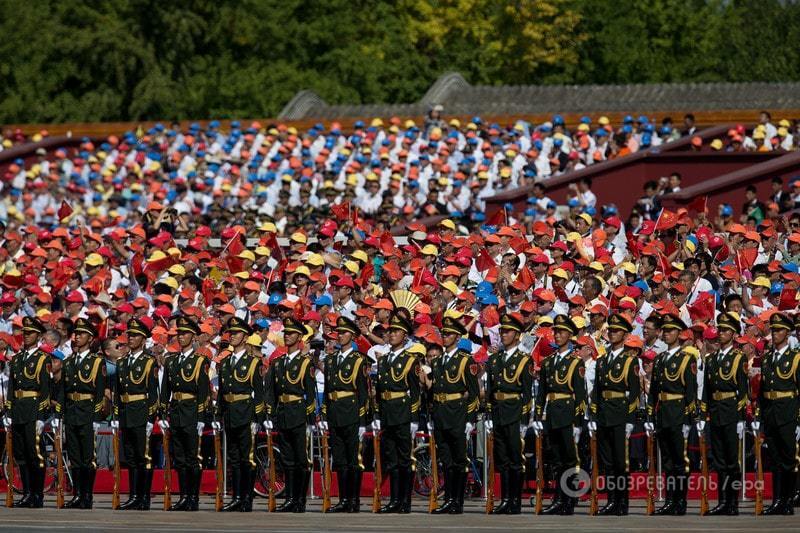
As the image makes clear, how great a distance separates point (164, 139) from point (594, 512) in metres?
23.4

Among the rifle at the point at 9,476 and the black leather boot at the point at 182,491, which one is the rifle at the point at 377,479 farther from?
the rifle at the point at 9,476

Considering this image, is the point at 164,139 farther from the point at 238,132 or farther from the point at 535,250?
the point at 535,250

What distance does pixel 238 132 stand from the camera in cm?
4294

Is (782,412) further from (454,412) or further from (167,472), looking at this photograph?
(167,472)

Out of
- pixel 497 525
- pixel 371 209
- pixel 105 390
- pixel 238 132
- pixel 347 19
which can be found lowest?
pixel 497 525

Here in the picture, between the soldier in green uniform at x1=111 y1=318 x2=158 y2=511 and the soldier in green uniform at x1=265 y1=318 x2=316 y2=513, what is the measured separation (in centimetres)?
141

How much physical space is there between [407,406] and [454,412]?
0.53m

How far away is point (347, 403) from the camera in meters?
23.2

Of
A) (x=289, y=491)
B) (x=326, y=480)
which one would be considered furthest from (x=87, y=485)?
(x=326, y=480)

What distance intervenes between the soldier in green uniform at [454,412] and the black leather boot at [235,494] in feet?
7.35

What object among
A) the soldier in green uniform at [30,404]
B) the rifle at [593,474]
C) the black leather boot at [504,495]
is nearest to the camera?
the rifle at [593,474]

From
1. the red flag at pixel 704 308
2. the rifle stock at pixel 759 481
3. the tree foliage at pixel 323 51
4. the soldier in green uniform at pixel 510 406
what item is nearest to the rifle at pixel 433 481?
the soldier in green uniform at pixel 510 406

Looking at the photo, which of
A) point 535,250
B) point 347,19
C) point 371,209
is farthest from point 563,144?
point 347,19

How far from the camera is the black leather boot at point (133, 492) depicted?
24.0 metres
